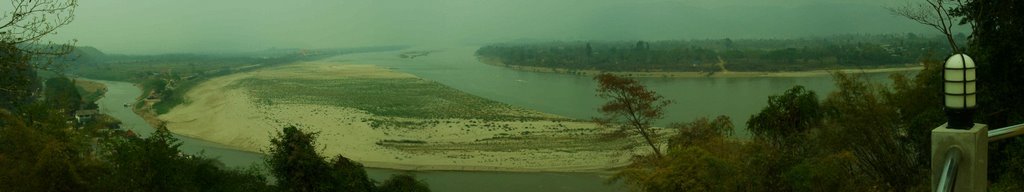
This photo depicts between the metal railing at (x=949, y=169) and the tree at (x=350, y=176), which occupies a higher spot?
the metal railing at (x=949, y=169)

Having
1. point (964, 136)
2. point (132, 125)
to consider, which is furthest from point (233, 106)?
point (964, 136)

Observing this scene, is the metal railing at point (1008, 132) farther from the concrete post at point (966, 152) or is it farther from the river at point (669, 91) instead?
the river at point (669, 91)

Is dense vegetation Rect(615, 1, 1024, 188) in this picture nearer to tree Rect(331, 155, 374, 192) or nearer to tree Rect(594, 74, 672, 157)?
tree Rect(594, 74, 672, 157)

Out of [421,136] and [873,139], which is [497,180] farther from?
[873,139]

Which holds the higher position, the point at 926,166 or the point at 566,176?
the point at 926,166

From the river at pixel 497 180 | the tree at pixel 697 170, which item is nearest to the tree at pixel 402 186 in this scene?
the tree at pixel 697 170

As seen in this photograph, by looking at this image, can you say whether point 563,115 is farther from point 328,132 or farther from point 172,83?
point 172,83
